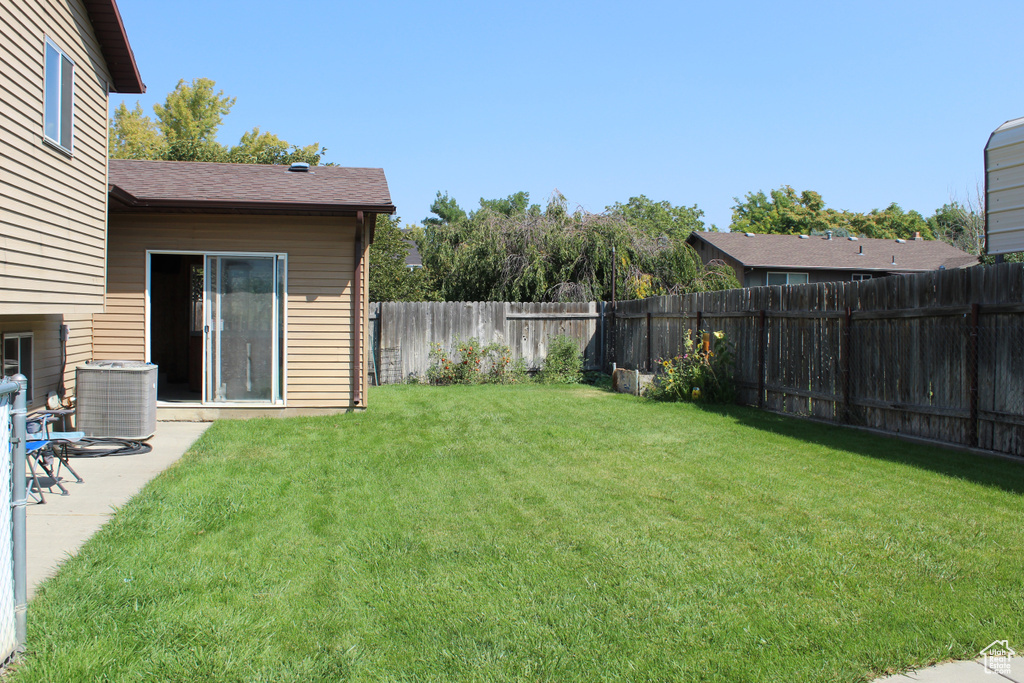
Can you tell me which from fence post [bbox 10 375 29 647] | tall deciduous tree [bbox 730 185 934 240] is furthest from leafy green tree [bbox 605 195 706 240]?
fence post [bbox 10 375 29 647]

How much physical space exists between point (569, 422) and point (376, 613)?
6.00 meters

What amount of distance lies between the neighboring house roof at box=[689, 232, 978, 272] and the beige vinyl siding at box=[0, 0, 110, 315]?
22105 millimetres

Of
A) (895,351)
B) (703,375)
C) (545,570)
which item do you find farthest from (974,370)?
(545,570)

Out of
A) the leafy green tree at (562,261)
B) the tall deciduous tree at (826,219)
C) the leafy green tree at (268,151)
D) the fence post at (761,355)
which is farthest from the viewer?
the tall deciduous tree at (826,219)

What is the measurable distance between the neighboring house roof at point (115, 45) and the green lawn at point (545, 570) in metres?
5.24

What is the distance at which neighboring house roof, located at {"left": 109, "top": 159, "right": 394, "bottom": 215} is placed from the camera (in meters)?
9.26

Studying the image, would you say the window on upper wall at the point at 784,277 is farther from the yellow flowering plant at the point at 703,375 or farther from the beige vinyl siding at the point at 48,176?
the beige vinyl siding at the point at 48,176

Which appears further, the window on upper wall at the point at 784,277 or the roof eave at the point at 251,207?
the window on upper wall at the point at 784,277

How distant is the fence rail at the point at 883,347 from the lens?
6730 millimetres

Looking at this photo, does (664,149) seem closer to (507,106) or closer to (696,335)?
(507,106)

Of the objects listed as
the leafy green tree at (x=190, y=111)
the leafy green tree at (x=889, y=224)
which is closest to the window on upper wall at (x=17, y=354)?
the leafy green tree at (x=190, y=111)

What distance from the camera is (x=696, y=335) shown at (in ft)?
39.5

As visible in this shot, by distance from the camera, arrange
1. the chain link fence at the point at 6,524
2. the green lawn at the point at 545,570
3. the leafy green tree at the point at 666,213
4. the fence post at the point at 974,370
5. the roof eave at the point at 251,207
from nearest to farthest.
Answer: the chain link fence at the point at 6,524 < the green lawn at the point at 545,570 < the fence post at the point at 974,370 < the roof eave at the point at 251,207 < the leafy green tree at the point at 666,213

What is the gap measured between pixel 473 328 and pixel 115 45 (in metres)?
8.57
